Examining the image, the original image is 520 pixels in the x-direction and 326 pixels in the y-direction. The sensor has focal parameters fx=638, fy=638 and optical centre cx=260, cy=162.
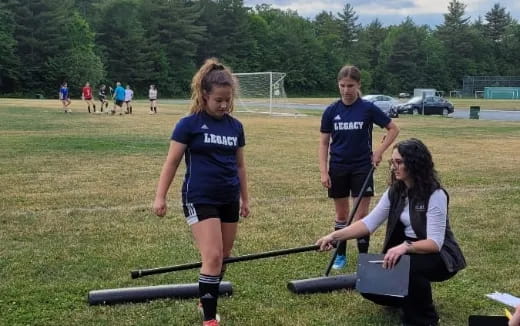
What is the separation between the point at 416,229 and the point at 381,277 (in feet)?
1.29

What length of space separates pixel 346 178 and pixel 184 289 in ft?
5.74

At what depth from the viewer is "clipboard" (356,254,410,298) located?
4.02 metres

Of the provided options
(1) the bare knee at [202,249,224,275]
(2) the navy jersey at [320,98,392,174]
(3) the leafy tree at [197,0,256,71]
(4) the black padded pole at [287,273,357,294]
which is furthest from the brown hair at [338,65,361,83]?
(3) the leafy tree at [197,0,256,71]

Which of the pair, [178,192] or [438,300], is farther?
[178,192]

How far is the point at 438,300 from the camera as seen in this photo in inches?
187

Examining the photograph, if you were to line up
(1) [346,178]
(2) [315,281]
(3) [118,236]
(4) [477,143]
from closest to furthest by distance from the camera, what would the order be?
1. (2) [315,281]
2. (1) [346,178]
3. (3) [118,236]
4. (4) [477,143]

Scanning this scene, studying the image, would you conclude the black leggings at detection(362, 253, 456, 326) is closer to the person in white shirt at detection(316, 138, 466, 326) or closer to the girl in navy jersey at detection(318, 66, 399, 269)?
the person in white shirt at detection(316, 138, 466, 326)

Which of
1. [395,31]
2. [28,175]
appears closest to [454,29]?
[395,31]

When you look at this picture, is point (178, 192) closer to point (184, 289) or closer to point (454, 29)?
point (184, 289)

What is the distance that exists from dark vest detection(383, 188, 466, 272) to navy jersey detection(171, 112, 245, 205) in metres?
1.10

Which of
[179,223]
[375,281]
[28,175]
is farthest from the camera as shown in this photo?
[28,175]

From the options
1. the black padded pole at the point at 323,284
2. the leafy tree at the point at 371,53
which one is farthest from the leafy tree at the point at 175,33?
the black padded pole at the point at 323,284

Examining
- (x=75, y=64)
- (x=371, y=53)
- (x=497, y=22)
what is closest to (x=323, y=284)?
(x=75, y=64)

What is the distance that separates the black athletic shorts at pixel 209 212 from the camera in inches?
159
